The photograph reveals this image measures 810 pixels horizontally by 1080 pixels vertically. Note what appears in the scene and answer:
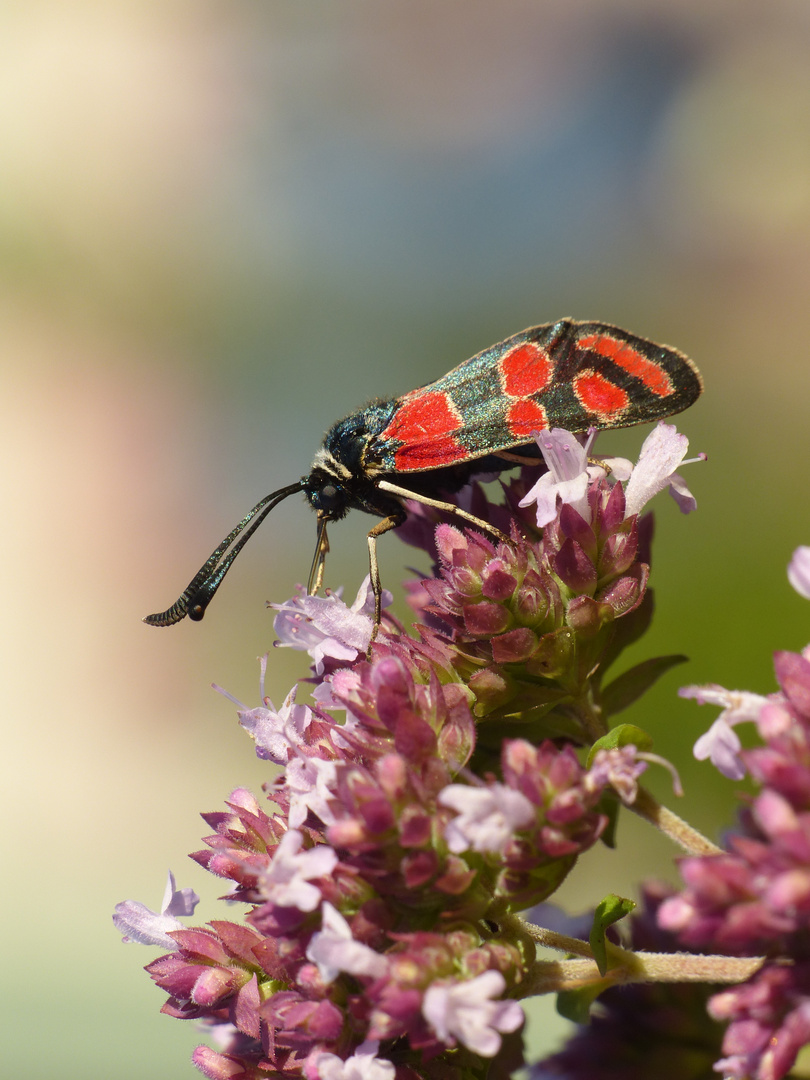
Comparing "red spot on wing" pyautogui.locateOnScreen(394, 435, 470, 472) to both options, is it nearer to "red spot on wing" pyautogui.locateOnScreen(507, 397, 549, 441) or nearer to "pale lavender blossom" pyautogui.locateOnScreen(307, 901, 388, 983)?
"red spot on wing" pyautogui.locateOnScreen(507, 397, 549, 441)

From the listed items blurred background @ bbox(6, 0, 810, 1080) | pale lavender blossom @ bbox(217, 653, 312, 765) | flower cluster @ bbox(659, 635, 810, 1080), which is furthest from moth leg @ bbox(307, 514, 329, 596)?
blurred background @ bbox(6, 0, 810, 1080)

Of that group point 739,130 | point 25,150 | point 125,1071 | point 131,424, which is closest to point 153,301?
point 131,424

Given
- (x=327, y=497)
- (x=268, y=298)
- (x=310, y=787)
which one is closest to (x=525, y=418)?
(x=327, y=497)

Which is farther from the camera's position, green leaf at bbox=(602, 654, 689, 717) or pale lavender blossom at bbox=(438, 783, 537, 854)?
green leaf at bbox=(602, 654, 689, 717)

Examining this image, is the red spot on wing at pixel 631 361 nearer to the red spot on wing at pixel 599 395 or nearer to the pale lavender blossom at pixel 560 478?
the red spot on wing at pixel 599 395

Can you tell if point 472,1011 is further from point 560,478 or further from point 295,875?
point 560,478

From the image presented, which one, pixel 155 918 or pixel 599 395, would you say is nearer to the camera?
pixel 155 918
